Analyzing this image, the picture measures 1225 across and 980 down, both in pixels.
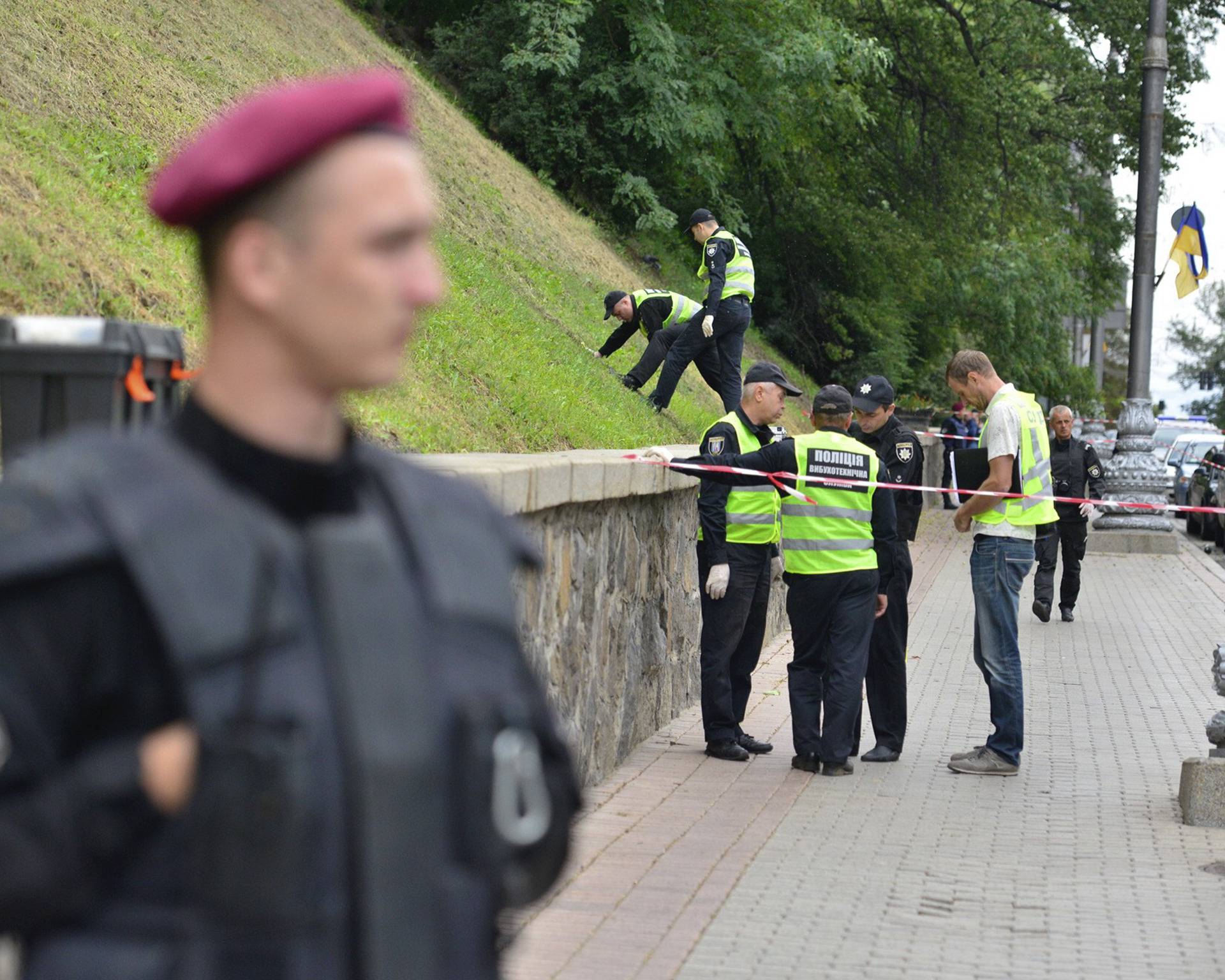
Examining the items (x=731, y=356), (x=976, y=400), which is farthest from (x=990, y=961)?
(x=731, y=356)

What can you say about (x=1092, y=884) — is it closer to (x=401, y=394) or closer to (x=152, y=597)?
(x=401, y=394)

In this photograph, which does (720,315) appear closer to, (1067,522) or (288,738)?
(1067,522)

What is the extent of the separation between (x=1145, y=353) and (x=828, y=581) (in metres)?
15.7

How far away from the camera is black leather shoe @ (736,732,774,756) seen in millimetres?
9188

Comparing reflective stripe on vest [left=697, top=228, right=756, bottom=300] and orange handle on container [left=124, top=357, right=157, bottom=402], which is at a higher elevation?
reflective stripe on vest [left=697, top=228, right=756, bottom=300]

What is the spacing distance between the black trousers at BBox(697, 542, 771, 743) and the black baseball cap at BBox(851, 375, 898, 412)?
138 centimetres

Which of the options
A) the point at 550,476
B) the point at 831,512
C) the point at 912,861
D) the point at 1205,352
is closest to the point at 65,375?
the point at 550,476

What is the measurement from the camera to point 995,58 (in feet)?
99.1

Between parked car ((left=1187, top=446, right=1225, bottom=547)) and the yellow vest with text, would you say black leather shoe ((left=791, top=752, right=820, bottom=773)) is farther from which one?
parked car ((left=1187, top=446, right=1225, bottom=547))

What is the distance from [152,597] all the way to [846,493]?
7.25m

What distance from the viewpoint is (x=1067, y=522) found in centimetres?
1550

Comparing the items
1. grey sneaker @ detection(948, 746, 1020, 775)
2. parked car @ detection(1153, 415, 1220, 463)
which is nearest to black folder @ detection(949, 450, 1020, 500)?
grey sneaker @ detection(948, 746, 1020, 775)

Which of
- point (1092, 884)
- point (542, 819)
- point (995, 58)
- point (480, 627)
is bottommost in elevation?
point (1092, 884)

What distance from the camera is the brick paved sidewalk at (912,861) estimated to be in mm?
5598
